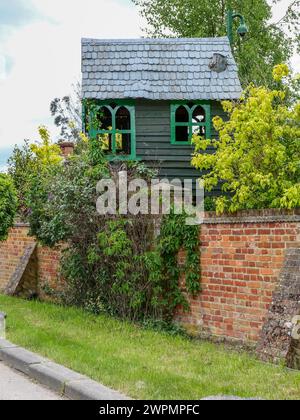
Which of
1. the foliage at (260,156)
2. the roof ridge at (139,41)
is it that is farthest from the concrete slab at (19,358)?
the roof ridge at (139,41)

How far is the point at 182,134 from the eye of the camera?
17.8 m

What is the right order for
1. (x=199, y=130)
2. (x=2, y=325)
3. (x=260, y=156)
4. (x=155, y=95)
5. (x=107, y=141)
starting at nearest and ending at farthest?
1. (x=2, y=325)
2. (x=260, y=156)
3. (x=155, y=95)
4. (x=107, y=141)
5. (x=199, y=130)

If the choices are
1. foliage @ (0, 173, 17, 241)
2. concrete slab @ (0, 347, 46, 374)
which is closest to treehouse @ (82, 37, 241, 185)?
foliage @ (0, 173, 17, 241)

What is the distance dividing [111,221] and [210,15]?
1934cm

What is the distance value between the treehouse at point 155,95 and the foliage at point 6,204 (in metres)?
3.56

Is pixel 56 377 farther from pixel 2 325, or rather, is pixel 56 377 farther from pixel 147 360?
pixel 2 325

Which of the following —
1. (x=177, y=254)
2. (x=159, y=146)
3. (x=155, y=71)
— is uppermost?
(x=155, y=71)

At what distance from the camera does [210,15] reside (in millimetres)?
28062

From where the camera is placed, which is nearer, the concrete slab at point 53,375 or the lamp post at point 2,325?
the concrete slab at point 53,375

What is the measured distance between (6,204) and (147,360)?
6.92 m

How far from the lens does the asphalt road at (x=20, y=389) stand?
6.42m

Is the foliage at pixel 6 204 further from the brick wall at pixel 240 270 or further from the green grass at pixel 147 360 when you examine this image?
the brick wall at pixel 240 270

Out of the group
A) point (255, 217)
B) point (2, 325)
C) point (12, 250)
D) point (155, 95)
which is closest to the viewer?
point (255, 217)

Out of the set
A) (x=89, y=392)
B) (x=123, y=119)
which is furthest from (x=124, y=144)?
(x=89, y=392)
